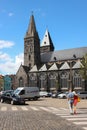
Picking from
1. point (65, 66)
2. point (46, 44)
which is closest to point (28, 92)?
point (65, 66)

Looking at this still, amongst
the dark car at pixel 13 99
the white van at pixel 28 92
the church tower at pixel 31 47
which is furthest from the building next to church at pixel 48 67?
the dark car at pixel 13 99

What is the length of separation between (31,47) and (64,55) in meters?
12.6

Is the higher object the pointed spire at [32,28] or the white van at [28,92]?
the pointed spire at [32,28]

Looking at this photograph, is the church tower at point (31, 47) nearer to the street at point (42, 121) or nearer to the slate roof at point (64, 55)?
the slate roof at point (64, 55)

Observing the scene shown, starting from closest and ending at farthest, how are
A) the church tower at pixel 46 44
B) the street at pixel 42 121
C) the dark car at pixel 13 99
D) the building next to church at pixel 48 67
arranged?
the street at pixel 42 121
the dark car at pixel 13 99
the building next to church at pixel 48 67
the church tower at pixel 46 44

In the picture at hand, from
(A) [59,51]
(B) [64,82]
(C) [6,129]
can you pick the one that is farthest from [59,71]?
(C) [6,129]

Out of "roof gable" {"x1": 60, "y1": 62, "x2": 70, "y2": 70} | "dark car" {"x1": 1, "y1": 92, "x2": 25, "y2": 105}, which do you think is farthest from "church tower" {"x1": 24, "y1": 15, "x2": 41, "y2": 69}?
"dark car" {"x1": 1, "y1": 92, "x2": 25, "y2": 105}

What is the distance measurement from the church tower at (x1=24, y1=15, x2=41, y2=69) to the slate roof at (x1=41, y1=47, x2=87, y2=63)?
344cm

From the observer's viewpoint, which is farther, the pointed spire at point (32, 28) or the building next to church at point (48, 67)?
the pointed spire at point (32, 28)

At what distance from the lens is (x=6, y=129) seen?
10992 mm

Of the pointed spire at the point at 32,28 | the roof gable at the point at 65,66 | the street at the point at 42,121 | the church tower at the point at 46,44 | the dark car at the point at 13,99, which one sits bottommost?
the street at the point at 42,121

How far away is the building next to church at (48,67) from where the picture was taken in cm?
9012

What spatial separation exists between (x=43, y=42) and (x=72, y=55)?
20.7 meters

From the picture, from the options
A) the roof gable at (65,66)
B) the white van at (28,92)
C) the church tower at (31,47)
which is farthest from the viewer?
the church tower at (31,47)
